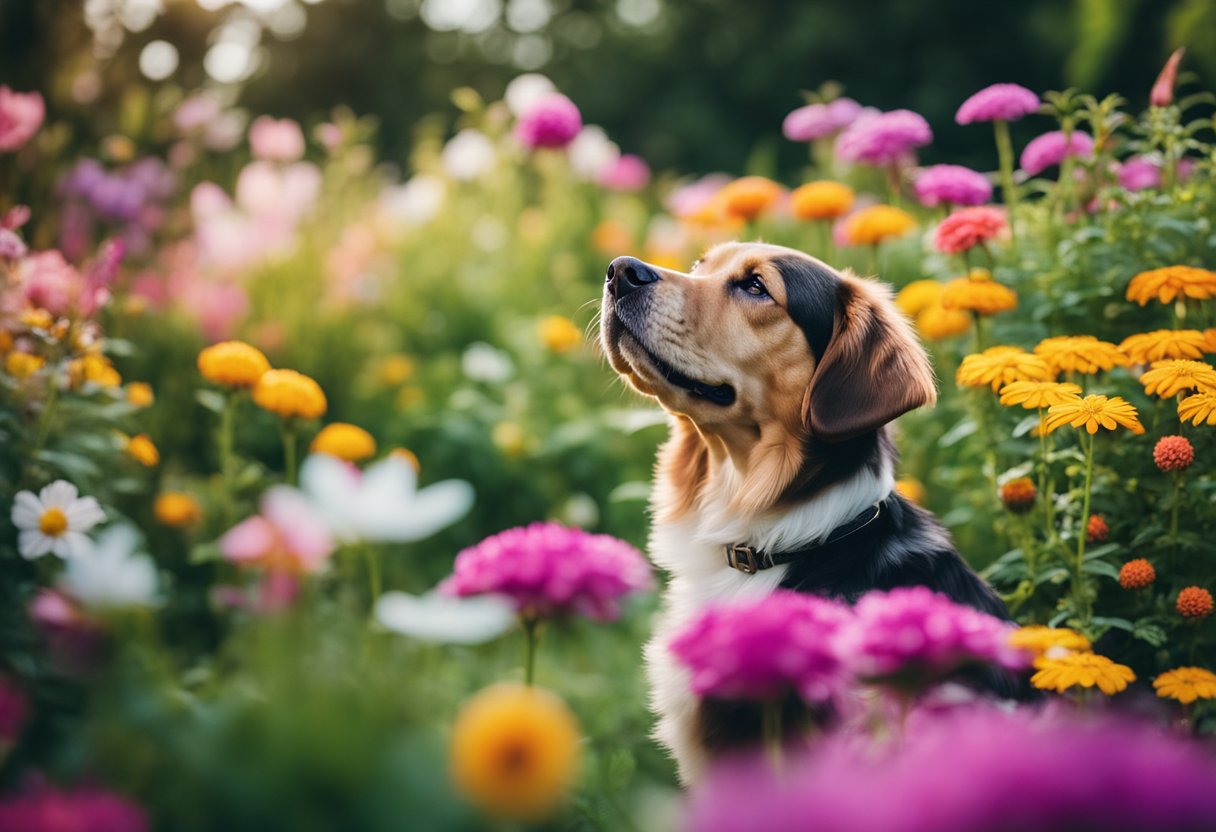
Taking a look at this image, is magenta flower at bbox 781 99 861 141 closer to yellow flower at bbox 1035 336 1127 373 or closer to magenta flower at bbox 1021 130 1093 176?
magenta flower at bbox 1021 130 1093 176

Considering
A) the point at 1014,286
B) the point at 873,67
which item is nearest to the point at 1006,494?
the point at 1014,286

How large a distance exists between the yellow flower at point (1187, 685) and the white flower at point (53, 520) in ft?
8.27

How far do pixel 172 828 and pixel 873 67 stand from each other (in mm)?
Result: 14507

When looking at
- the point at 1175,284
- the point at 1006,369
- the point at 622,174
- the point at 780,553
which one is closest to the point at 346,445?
the point at 780,553

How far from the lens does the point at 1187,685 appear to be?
2275 millimetres

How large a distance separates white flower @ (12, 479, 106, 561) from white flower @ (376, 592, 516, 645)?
1.12 m

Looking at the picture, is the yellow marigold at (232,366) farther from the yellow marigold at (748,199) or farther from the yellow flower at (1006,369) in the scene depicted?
the yellow marigold at (748,199)

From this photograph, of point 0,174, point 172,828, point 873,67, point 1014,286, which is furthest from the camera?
point 873,67

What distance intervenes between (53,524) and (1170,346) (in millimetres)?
2902

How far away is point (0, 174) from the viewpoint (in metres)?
4.14

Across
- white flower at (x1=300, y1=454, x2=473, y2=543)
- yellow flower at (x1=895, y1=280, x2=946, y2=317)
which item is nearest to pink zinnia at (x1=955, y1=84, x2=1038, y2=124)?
yellow flower at (x1=895, y1=280, x2=946, y2=317)

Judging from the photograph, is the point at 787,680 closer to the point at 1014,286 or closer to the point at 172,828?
the point at 172,828

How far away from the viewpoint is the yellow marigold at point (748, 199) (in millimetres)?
4113

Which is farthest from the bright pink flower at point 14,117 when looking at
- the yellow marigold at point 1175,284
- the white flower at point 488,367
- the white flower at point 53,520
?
the yellow marigold at point 1175,284
